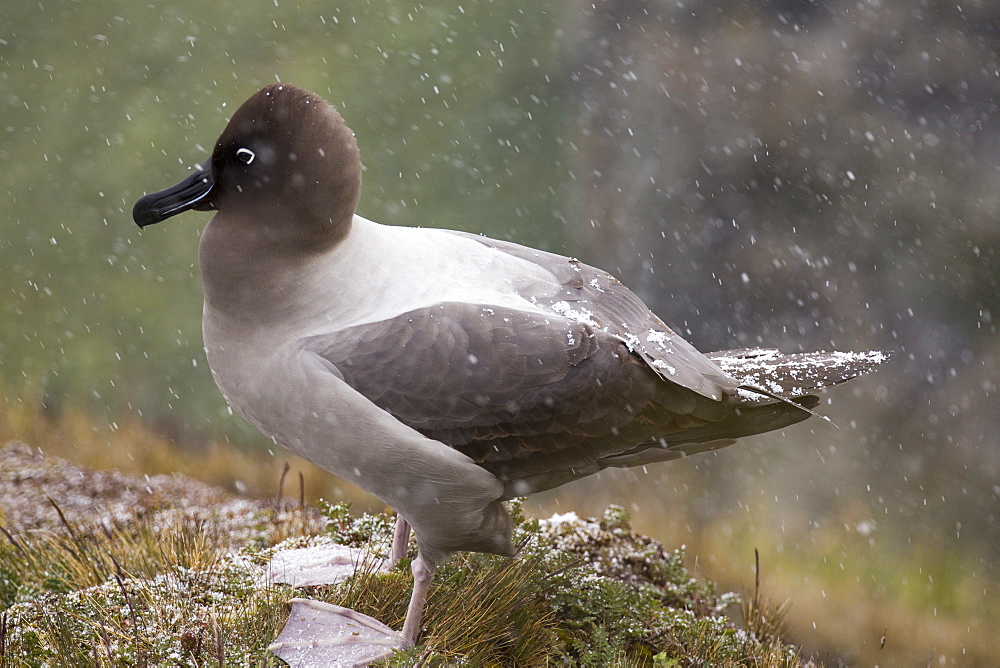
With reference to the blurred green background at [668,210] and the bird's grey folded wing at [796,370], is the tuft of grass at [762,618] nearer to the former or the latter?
the bird's grey folded wing at [796,370]

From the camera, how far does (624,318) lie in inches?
108

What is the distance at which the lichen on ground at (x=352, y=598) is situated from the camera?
2576 mm

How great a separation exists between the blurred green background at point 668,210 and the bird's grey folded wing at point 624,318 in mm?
2845

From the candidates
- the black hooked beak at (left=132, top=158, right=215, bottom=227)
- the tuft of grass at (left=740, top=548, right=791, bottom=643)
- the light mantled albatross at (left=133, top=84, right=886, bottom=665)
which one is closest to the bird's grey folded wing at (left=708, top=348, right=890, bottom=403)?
the light mantled albatross at (left=133, top=84, right=886, bottom=665)

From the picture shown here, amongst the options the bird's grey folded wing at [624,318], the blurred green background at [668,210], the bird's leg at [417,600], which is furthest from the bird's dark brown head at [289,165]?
the blurred green background at [668,210]

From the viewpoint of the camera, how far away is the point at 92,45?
693 cm

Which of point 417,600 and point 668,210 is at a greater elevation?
point 417,600

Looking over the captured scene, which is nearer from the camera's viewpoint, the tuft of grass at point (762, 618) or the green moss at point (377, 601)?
Result: the green moss at point (377, 601)

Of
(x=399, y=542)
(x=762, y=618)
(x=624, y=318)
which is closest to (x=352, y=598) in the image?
(x=399, y=542)

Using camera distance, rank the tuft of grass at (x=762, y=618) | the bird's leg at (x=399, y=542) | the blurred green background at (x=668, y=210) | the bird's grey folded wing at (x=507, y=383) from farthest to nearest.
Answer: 1. the blurred green background at (x=668, y=210)
2. the tuft of grass at (x=762, y=618)
3. the bird's leg at (x=399, y=542)
4. the bird's grey folded wing at (x=507, y=383)

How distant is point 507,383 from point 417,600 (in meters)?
0.78

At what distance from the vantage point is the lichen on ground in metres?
2.58

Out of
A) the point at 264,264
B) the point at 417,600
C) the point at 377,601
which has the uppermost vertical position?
the point at 264,264

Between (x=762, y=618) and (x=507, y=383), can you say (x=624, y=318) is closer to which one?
(x=507, y=383)
